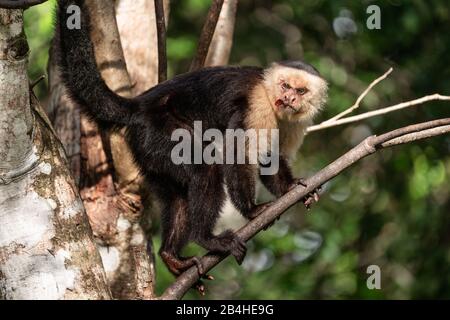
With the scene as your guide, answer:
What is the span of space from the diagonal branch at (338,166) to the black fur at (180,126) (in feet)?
1.84

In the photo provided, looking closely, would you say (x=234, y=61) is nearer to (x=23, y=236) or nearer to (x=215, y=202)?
(x=215, y=202)

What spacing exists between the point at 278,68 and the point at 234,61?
16.9 feet

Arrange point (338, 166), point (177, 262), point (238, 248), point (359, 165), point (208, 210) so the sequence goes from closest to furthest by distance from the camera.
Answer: point (338, 166) → point (238, 248) → point (208, 210) → point (177, 262) → point (359, 165)

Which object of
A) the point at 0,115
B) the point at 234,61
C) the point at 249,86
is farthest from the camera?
the point at 234,61

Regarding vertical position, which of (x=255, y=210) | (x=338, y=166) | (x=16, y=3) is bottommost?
(x=255, y=210)

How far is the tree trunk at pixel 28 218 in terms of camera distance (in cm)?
382

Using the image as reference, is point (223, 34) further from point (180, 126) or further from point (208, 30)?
point (180, 126)

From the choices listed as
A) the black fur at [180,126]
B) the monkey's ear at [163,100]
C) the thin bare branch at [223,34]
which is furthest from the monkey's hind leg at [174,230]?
the thin bare branch at [223,34]

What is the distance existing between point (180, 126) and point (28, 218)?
192cm

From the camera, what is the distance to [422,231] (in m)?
9.83

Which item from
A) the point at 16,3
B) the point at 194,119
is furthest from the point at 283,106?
the point at 16,3

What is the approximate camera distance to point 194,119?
18.7 ft

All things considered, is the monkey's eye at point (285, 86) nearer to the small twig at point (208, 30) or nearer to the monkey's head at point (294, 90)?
the monkey's head at point (294, 90)
